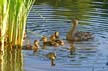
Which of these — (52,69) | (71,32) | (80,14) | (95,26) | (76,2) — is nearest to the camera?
(52,69)

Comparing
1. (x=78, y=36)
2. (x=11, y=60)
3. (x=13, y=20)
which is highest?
(x=13, y=20)

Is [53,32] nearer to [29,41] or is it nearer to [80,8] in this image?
[29,41]

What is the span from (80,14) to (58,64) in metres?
7.64

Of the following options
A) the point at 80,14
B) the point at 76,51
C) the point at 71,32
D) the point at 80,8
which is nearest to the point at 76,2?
the point at 80,8

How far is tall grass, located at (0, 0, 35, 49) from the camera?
11742mm

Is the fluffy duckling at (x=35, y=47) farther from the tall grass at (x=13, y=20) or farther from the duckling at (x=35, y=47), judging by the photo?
the tall grass at (x=13, y=20)

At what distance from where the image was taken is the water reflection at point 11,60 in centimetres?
1106

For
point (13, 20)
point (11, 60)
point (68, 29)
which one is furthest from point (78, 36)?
point (11, 60)

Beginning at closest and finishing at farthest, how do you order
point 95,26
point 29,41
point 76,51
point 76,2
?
point 76,51 < point 29,41 < point 95,26 < point 76,2

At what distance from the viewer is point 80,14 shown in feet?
61.5

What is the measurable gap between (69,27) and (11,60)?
4.79m

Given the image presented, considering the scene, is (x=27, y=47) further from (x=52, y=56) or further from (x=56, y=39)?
(x=56, y=39)

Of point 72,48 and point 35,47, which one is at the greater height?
point 35,47

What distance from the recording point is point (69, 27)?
16234 mm
